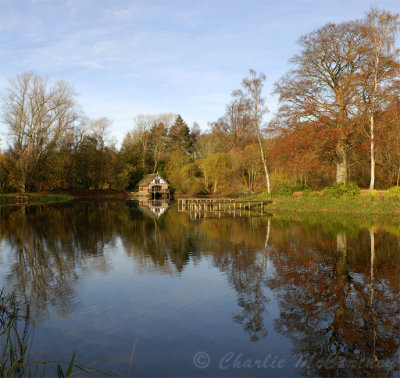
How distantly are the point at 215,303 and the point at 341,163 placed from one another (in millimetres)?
24228

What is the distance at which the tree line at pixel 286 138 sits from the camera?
86.8ft

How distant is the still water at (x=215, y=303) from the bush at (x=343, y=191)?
1178 cm

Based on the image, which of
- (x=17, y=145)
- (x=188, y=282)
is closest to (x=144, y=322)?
(x=188, y=282)

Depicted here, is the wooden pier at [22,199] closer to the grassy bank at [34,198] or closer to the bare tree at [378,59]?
the grassy bank at [34,198]

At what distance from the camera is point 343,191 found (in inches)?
A: 1089

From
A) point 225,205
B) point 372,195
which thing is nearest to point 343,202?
point 372,195

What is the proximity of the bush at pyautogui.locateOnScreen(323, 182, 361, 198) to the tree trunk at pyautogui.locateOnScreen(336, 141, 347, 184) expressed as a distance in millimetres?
727

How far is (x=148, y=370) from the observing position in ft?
17.7

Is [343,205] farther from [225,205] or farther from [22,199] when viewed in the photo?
[22,199]

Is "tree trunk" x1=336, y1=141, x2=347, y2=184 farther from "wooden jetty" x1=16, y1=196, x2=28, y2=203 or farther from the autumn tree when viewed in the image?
"wooden jetty" x1=16, y1=196, x2=28, y2=203

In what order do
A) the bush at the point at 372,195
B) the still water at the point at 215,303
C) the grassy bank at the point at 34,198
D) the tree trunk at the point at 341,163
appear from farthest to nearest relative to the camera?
the grassy bank at the point at 34,198 < the tree trunk at the point at 341,163 < the bush at the point at 372,195 < the still water at the point at 215,303

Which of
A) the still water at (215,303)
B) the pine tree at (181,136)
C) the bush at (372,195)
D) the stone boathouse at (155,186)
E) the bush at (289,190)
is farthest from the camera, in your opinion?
the pine tree at (181,136)

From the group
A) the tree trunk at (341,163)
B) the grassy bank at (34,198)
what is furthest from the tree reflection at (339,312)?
the grassy bank at (34,198)

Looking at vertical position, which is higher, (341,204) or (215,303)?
(341,204)
